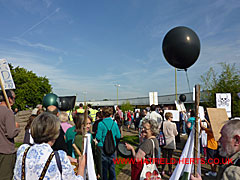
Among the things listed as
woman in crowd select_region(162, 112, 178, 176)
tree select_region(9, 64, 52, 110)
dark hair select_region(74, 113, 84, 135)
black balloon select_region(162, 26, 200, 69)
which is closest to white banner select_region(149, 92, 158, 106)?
woman in crowd select_region(162, 112, 178, 176)

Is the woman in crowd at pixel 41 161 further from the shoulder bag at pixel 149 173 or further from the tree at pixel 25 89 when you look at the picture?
the tree at pixel 25 89

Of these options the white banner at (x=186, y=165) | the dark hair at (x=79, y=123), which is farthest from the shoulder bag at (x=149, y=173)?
the dark hair at (x=79, y=123)

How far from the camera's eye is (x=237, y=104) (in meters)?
9.82

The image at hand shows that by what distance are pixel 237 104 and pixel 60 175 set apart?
10.4 m

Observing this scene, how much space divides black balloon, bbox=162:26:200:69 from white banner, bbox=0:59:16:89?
3517 mm

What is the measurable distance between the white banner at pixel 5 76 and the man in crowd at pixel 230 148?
390cm

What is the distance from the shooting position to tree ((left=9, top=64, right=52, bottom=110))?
3475cm

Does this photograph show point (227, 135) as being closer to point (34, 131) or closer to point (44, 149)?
point (44, 149)

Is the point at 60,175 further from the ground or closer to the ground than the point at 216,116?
closer to the ground

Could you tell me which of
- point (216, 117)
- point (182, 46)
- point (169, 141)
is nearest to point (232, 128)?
point (216, 117)

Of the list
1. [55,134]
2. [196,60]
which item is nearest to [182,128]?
[196,60]

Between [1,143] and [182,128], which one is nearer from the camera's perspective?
[1,143]

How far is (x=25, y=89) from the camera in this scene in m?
35.8

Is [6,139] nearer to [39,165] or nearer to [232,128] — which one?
[39,165]
